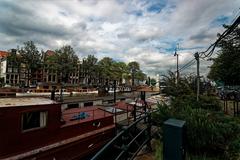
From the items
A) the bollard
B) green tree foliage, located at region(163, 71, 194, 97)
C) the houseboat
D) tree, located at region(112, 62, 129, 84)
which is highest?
tree, located at region(112, 62, 129, 84)

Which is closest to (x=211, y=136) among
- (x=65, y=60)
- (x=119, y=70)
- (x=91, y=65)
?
(x=65, y=60)

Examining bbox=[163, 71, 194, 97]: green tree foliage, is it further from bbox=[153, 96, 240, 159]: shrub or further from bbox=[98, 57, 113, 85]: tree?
bbox=[98, 57, 113, 85]: tree

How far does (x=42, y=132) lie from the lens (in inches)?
268

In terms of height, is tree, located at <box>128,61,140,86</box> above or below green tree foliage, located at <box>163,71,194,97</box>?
above

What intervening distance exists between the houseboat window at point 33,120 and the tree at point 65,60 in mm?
41912

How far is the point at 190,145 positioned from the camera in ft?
12.4

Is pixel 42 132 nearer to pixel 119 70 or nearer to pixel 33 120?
pixel 33 120

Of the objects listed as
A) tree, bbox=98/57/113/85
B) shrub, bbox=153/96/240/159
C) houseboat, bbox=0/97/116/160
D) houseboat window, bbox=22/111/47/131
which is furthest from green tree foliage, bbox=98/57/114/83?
shrub, bbox=153/96/240/159

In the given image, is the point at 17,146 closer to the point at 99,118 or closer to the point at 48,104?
the point at 48,104

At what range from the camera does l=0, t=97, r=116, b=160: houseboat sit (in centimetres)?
599

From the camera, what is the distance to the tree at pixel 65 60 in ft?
153

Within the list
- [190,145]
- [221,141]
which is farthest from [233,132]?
[190,145]

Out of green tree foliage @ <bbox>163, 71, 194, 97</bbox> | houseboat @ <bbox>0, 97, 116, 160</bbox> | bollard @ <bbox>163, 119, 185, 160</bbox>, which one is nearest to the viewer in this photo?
bollard @ <bbox>163, 119, 185, 160</bbox>

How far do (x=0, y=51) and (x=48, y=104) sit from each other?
79.3m
